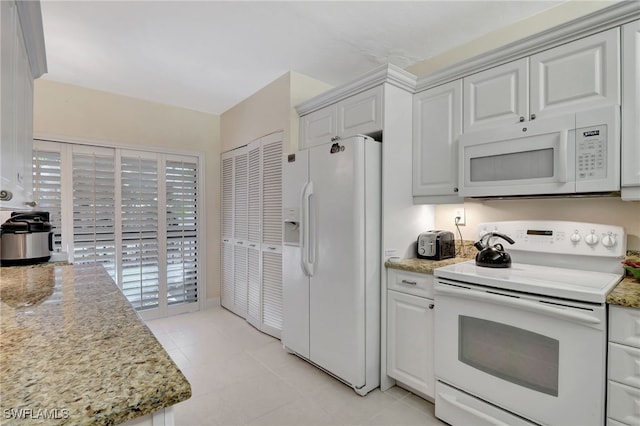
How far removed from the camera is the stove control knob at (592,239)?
1.82 metres

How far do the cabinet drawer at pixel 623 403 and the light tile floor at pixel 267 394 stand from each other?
34.5 inches

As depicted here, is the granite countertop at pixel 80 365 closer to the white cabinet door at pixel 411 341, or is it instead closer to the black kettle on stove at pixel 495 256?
the white cabinet door at pixel 411 341

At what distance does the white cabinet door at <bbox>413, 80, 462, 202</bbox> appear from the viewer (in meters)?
2.22

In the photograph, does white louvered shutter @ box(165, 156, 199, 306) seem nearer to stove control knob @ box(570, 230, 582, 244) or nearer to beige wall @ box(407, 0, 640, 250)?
beige wall @ box(407, 0, 640, 250)

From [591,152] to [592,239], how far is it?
526 mm

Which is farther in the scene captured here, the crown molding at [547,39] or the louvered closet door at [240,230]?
the louvered closet door at [240,230]

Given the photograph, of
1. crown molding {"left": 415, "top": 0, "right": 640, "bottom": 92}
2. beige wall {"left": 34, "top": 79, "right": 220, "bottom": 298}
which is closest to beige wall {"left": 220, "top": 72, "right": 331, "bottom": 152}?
beige wall {"left": 34, "top": 79, "right": 220, "bottom": 298}

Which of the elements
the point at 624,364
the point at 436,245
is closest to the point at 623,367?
the point at 624,364

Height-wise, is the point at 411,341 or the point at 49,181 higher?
the point at 49,181

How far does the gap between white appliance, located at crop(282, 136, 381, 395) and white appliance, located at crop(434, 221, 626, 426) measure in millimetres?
484

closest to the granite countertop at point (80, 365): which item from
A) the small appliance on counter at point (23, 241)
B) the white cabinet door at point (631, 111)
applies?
the small appliance on counter at point (23, 241)

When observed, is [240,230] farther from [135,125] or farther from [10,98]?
[10,98]

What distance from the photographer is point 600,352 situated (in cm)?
138

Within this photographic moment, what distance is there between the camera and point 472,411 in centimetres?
175
